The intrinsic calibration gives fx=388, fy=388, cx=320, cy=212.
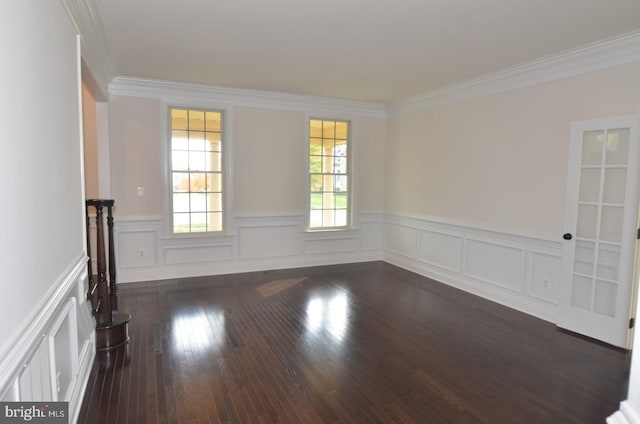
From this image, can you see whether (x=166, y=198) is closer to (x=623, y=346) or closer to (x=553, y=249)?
(x=553, y=249)

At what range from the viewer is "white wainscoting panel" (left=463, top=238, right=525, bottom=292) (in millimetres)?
4546

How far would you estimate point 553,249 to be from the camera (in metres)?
4.17

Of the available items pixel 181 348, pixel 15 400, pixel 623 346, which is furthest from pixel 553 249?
pixel 15 400

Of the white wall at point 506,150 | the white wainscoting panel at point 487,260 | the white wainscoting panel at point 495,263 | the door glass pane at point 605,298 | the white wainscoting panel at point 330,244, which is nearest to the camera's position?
the door glass pane at point 605,298

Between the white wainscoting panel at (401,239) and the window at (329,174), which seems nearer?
the white wainscoting panel at (401,239)

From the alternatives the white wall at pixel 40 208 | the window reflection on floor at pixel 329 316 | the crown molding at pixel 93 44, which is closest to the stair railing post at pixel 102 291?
the white wall at pixel 40 208

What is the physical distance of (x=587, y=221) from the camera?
3.84 meters

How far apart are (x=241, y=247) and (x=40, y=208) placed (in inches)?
169

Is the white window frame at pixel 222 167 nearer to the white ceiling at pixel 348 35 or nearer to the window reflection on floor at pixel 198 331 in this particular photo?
the white ceiling at pixel 348 35

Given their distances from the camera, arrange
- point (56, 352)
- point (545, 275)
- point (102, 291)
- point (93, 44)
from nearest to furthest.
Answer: point (56, 352), point (102, 291), point (93, 44), point (545, 275)

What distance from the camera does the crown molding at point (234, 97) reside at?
524 cm

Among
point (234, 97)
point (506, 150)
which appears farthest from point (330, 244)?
point (506, 150)

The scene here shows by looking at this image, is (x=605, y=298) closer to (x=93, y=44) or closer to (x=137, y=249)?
(x=93, y=44)

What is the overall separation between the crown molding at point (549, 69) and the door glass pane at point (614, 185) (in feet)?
3.25
